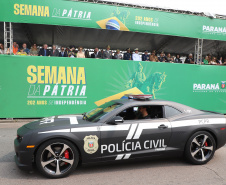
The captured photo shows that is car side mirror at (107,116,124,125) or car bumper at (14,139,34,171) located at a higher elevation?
car side mirror at (107,116,124,125)

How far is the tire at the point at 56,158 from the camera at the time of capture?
3.79 metres

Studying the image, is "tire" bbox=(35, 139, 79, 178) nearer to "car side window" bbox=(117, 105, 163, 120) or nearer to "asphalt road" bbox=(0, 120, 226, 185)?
"asphalt road" bbox=(0, 120, 226, 185)

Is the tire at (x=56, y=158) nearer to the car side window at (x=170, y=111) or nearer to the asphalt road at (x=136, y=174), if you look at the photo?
the asphalt road at (x=136, y=174)

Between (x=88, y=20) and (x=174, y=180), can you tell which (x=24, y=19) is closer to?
(x=88, y=20)

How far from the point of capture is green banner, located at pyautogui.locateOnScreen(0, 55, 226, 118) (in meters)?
8.80

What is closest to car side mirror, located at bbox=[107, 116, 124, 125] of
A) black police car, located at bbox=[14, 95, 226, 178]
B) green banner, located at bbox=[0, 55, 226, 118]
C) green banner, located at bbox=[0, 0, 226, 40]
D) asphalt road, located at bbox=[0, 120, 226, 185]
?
black police car, located at bbox=[14, 95, 226, 178]

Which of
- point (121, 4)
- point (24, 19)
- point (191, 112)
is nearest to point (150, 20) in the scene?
point (121, 4)

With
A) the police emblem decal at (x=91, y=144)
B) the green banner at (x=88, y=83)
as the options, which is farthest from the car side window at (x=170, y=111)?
the green banner at (x=88, y=83)

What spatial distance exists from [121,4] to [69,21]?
2580mm

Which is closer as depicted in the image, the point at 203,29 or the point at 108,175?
the point at 108,175

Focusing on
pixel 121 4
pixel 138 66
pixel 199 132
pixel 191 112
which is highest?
pixel 121 4

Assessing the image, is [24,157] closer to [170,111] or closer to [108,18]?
[170,111]

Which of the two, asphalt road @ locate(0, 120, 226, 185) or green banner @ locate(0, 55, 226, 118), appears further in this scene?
green banner @ locate(0, 55, 226, 118)

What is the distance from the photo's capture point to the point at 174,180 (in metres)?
3.83
